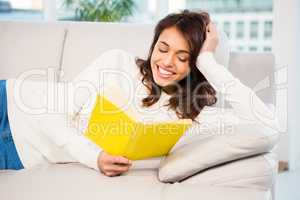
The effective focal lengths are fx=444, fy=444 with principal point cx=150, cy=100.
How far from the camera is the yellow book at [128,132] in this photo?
1251 millimetres

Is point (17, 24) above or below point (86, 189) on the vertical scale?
above

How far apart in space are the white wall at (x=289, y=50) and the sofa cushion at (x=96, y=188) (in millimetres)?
1812

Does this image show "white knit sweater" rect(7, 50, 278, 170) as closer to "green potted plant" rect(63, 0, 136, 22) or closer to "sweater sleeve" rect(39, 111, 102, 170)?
"sweater sleeve" rect(39, 111, 102, 170)

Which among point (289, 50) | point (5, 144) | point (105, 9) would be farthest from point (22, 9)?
point (5, 144)

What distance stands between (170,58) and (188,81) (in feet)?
0.49

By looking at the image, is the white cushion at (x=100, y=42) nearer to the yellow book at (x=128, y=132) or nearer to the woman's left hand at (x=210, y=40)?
the woman's left hand at (x=210, y=40)

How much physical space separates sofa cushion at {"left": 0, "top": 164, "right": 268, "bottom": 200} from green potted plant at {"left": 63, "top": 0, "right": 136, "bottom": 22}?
212 cm

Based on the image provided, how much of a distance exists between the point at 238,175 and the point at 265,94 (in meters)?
0.68

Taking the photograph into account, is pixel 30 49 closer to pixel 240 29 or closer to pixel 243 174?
pixel 243 174

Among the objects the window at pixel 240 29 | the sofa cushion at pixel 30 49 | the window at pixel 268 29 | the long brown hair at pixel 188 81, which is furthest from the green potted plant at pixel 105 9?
the long brown hair at pixel 188 81

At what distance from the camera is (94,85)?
1.58 m

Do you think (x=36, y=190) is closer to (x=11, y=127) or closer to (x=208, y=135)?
(x=11, y=127)

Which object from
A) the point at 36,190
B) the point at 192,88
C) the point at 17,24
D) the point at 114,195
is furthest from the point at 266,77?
the point at 17,24

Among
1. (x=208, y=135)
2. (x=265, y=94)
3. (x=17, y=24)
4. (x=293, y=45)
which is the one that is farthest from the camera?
(x=293, y=45)
